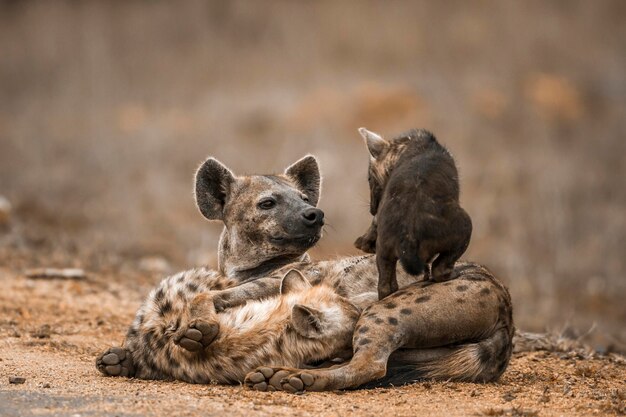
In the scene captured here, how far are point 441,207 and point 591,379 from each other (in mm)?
1547

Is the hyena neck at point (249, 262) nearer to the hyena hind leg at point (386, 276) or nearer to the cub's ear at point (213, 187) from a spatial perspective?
the cub's ear at point (213, 187)

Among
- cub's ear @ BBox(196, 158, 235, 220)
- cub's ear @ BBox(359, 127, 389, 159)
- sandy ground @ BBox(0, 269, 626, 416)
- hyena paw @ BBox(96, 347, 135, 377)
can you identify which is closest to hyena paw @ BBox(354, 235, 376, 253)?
cub's ear @ BBox(359, 127, 389, 159)

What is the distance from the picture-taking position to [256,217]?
5.88 meters

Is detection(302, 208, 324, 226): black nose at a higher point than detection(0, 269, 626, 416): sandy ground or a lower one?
higher

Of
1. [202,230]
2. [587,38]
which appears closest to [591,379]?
[202,230]

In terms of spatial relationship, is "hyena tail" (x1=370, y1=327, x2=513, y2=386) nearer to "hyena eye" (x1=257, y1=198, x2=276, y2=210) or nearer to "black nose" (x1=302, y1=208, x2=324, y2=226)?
"black nose" (x1=302, y1=208, x2=324, y2=226)

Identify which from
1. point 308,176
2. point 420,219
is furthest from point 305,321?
point 308,176

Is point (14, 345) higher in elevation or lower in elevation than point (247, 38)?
lower

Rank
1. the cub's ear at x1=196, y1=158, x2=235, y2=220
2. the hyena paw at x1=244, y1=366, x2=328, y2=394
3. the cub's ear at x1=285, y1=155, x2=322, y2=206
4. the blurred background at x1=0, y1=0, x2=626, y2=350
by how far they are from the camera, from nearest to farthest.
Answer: the hyena paw at x1=244, y1=366, x2=328, y2=394 < the cub's ear at x1=196, y1=158, x2=235, y2=220 < the cub's ear at x1=285, y1=155, x2=322, y2=206 < the blurred background at x1=0, y1=0, x2=626, y2=350

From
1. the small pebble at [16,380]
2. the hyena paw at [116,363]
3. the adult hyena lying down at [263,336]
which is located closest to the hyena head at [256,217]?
the adult hyena lying down at [263,336]

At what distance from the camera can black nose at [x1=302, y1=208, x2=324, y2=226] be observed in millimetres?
5656

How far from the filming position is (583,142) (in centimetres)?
2078

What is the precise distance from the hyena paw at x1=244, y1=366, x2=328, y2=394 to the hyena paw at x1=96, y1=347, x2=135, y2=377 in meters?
0.75

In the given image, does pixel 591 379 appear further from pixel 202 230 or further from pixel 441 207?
pixel 202 230
